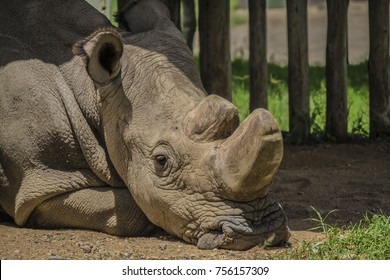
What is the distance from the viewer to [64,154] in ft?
23.4

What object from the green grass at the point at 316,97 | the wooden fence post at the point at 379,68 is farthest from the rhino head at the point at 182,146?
the wooden fence post at the point at 379,68

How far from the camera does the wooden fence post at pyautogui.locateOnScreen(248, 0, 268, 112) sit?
1030 cm

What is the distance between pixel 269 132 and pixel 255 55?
4385mm

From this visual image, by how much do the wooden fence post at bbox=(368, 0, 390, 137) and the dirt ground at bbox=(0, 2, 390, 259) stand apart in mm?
192

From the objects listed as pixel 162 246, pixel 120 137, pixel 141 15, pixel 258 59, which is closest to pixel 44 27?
pixel 141 15

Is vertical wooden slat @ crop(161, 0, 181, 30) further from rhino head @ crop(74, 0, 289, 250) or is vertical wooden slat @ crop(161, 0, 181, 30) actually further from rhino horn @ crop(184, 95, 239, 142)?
rhino horn @ crop(184, 95, 239, 142)

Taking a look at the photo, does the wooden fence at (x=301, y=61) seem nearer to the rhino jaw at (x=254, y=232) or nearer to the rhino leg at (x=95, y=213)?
the rhino leg at (x=95, y=213)

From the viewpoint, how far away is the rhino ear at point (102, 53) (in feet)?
22.1

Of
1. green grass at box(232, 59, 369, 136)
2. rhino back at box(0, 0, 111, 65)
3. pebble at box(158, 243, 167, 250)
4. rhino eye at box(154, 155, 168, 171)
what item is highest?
rhino back at box(0, 0, 111, 65)

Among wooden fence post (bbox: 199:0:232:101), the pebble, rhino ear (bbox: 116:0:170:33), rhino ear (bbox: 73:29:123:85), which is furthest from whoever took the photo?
wooden fence post (bbox: 199:0:232:101)

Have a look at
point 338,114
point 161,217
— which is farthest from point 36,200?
point 338,114

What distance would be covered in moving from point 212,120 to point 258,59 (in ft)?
13.3

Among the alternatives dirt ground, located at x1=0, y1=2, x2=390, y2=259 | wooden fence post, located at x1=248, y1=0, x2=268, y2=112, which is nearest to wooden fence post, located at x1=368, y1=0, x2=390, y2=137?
dirt ground, located at x1=0, y1=2, x2=390, y2=259

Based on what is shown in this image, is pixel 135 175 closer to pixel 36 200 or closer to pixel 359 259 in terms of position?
pixel 36 200
